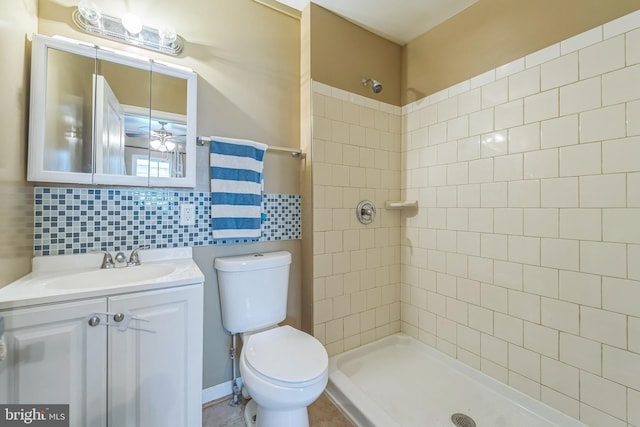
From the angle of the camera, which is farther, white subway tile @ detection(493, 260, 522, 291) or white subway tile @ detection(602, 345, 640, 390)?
white subway tile @ detection(493, 260, 522, 291)

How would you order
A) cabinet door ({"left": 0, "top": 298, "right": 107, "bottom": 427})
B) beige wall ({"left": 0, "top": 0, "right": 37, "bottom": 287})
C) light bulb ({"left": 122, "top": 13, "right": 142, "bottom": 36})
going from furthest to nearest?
light bulb ({"left": 122, "top": 13, "right": 142, "bottom": 36})
beige wall ({"left": 0, "top": 0, "right": 37, "bottom": 287})
cabinet door ({"left": 0, "top": 298, "right": 107, "bottom": 427})

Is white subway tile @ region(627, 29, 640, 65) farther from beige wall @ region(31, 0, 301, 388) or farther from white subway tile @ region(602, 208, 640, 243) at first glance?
beige wall @ region(31, 0, 301, 388)

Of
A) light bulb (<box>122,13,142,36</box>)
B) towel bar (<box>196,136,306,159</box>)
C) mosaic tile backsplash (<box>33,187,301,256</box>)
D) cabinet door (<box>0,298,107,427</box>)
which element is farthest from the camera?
towel bar (<box>196,136,306,159</box>)

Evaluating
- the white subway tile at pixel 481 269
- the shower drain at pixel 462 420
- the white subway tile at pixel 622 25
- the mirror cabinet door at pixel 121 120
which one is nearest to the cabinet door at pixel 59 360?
the mirror cabinet door at pixel 121 120

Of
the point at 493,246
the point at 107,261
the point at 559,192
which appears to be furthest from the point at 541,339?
the point at 107,261

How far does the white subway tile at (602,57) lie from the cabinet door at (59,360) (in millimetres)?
2237

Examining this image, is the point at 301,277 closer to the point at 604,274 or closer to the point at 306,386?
the point at 306,386

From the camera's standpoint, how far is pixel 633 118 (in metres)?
1.10

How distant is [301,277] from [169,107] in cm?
129

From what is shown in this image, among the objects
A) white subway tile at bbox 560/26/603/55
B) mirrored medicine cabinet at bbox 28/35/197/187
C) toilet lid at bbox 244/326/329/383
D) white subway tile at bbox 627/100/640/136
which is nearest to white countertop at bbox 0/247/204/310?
mirrored medicine cabinet at bbox 28/35/197/187

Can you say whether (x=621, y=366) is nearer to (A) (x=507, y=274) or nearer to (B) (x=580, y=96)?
(A) (x=507, y=274)

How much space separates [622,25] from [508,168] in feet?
2.28

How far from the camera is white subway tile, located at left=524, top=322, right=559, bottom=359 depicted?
133cm

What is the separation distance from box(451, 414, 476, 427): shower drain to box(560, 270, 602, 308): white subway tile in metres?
0.78
